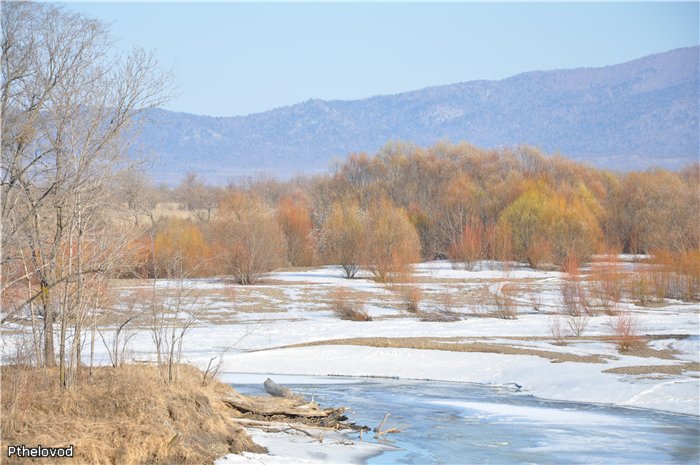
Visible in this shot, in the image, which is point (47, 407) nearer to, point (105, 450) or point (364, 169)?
point (105, 450)

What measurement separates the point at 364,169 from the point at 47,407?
204ft

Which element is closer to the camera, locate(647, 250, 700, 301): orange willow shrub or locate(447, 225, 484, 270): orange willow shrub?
locate(647, 250, 700, 301): orange willow shrub

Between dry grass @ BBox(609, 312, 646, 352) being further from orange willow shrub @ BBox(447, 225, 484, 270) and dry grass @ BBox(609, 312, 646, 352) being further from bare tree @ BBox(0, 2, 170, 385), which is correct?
orange willow shrub @ BBox(447, 225, 484, 270)

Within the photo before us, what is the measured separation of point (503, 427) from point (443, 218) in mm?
49766

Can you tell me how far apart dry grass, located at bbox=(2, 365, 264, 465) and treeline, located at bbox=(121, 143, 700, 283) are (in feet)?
92.6

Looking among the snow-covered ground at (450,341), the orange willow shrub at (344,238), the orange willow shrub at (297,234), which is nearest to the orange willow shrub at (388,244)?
the orange willow shrub at (344,238)

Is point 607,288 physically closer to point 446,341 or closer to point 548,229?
point 446,341

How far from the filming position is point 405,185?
237 ft

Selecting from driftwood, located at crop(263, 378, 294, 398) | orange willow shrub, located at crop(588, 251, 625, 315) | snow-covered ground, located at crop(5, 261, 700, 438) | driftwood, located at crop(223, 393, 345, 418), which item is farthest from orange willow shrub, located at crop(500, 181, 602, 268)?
driftwood, located at crop(223, 393, 345, 418)

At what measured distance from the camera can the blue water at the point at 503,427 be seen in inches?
582

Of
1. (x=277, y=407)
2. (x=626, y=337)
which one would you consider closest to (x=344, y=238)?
(x=626, y=337)

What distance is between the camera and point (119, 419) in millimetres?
13570

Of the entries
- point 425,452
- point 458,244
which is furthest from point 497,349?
point 458,244

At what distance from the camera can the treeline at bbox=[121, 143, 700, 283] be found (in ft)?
163
